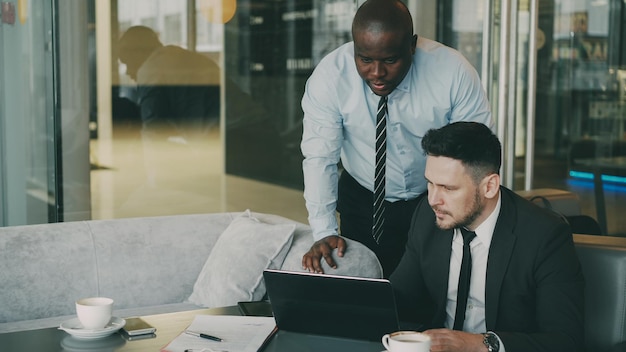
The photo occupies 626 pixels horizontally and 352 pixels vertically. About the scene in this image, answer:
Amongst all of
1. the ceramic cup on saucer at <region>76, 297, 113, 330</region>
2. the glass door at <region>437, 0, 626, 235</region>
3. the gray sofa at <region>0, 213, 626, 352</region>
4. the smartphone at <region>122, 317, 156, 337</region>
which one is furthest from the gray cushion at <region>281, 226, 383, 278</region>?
the glass door at <region>437, 0, 626, 235</region>

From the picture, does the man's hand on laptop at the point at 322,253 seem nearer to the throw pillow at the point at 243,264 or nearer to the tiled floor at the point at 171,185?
the throw pillow at the point at 243,264

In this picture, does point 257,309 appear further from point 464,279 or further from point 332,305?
point 464,279

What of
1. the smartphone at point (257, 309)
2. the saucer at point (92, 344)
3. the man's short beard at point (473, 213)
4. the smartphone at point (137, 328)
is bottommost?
the smartphone at point (257, 309)

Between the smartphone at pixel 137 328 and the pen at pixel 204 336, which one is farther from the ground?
the pen at pixel 204 336

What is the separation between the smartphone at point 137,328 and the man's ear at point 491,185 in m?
0.97

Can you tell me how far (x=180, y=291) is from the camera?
3775 millimetres

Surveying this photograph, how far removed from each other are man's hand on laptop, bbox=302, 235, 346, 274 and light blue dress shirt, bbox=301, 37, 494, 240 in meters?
0.14

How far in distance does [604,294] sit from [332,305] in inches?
35.8

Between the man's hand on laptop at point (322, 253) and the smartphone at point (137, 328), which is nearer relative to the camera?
the smartphone at point (137, 328)

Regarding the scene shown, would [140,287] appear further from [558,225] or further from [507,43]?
[507,43]

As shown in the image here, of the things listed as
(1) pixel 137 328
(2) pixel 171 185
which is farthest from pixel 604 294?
(2) pixel 171 185

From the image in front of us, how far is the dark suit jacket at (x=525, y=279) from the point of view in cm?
224

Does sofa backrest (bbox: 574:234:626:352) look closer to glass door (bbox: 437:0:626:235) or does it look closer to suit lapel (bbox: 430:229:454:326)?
suit lapel (bbox: 430:229:454:326)

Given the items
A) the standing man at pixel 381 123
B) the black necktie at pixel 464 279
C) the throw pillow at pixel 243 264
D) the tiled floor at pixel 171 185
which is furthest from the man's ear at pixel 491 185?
the tiled floor at pixel 171 185
